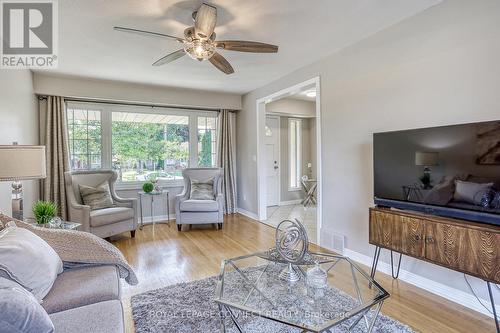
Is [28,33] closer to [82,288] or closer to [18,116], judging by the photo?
[18,116]

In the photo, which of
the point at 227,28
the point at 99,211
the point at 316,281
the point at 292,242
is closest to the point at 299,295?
the point at 316,281

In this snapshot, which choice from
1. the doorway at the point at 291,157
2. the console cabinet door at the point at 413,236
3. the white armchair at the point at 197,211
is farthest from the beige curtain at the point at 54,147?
the console cabinet door at the point at 413,236

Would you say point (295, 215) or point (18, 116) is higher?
point (18, 116)

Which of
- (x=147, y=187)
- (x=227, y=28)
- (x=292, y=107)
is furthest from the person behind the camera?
(x=292, y=107)

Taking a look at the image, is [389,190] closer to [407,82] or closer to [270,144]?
[407,82]

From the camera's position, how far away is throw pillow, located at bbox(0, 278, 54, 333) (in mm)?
794

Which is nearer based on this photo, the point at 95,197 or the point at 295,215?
the point at 95,197

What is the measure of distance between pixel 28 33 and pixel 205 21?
1893mm

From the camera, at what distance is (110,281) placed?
5.20 feet

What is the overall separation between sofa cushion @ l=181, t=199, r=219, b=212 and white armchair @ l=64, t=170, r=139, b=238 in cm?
75

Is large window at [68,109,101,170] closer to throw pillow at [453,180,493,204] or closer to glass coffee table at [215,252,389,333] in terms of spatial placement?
glass coffee table at [215,252,389,333]

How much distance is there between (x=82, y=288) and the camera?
148 cm

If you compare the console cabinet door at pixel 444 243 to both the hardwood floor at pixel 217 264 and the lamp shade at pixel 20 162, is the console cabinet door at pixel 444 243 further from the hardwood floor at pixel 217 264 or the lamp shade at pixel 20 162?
the lamp shade at pixel 20 162

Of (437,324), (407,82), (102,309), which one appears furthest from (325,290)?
(407,82)
